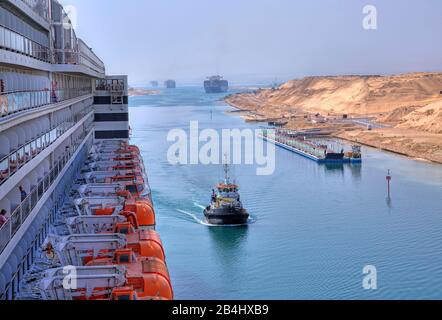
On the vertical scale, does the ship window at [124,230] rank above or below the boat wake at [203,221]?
above

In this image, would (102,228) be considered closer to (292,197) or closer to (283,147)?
(292,197)

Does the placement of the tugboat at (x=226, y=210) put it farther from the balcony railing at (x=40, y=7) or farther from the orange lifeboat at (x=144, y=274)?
the orange lifeboat at (x=144, y=274)

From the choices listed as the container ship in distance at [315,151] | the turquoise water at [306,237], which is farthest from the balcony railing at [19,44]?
the container ship in distance at [315,151]

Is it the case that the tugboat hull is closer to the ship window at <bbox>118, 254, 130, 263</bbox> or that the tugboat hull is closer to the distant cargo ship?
the ship window at <bbox>118, 254, 130, 263</bbox>

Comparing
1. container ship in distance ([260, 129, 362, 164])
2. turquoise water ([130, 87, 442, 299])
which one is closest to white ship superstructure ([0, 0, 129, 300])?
turquoise water ([130, 87, 442, 299])

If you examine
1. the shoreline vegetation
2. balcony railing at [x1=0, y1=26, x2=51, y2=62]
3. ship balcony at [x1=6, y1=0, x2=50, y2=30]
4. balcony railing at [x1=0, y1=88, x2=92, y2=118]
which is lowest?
the shoreline vegetation

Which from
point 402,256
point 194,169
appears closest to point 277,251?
point 402,256
